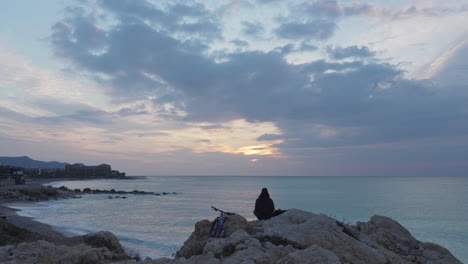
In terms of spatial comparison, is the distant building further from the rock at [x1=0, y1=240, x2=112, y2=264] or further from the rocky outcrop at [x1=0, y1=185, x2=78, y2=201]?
the rock at [x1=0, y1=240, x2=112, y2=264]

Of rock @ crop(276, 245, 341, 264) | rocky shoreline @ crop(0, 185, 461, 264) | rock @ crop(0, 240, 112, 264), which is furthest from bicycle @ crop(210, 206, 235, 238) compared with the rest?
rock @ crop(276, 245, 341, 264)

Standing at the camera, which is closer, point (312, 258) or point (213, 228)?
point (312, 258)

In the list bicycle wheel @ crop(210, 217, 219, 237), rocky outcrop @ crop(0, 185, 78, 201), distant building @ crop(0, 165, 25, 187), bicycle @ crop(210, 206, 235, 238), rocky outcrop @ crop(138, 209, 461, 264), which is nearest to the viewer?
rocky outcrop @ crop(138, 209, 461, 264)

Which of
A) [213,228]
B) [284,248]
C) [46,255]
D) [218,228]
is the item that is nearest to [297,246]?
[284,248]

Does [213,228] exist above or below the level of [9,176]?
above

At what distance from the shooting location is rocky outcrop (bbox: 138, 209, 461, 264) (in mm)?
7590

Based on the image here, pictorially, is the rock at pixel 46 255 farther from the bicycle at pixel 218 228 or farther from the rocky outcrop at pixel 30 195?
the rocky outcrop at pixel 30 195

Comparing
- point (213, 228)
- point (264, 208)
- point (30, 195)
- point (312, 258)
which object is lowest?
point (30, 195)

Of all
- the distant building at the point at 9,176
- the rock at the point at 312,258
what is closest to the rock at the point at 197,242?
the rock at the point at 312,258

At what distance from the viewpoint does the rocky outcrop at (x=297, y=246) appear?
7590mm

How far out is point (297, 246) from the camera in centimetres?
847

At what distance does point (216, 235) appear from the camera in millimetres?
10734

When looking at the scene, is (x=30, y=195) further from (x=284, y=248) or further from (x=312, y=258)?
(x=312, y=258)

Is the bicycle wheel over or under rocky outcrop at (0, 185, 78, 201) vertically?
over
